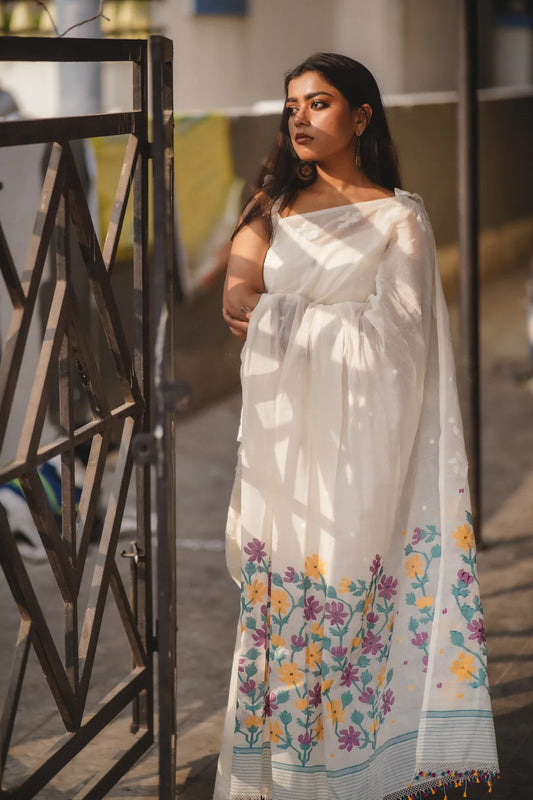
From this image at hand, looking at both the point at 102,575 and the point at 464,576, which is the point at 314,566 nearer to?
the point at 464,576

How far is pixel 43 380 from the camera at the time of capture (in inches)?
106

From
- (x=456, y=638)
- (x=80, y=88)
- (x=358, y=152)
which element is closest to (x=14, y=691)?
(x=456, y=638)

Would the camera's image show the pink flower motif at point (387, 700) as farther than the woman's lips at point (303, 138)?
Yes

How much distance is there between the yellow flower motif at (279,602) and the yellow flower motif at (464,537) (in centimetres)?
46

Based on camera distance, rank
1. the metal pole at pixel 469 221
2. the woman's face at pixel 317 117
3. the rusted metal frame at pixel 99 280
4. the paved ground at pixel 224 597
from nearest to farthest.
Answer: the rusted metal frame at pixel 99 280, the woman's face at pixel 317 117, the paved ground at pixel 224 597, the metal pole at pixel 469 221

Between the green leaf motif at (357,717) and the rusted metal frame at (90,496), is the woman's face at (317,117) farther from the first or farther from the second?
the green leaf motif at (357,717)

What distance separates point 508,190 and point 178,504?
28.8ft

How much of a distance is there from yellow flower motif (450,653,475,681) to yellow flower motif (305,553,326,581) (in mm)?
431

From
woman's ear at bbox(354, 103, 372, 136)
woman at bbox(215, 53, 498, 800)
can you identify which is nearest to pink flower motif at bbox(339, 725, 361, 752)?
woman at bbox(215, 53, 498, 800)

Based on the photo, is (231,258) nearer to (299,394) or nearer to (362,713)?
(299,394)

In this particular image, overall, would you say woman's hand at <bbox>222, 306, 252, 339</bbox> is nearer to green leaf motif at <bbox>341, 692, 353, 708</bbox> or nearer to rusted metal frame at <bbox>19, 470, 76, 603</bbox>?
rusted metal frame at <bbox>19, 470, 76, 603</bbox>

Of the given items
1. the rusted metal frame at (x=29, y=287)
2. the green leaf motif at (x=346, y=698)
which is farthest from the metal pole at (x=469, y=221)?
the rusted metal frame at (x=29, y=287)

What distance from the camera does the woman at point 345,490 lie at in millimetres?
2924

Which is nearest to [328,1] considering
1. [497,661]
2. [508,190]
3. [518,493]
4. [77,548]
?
[508,190]
